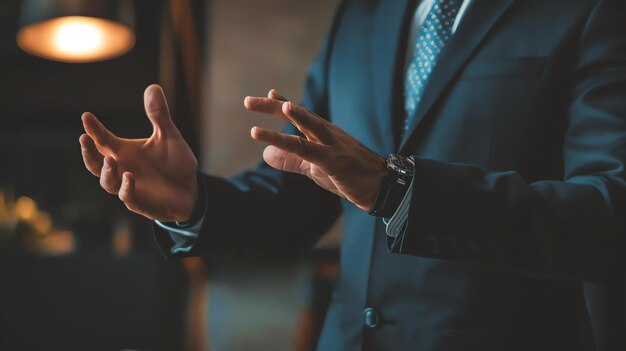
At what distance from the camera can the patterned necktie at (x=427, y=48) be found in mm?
1100

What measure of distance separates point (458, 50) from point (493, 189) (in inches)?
12.3

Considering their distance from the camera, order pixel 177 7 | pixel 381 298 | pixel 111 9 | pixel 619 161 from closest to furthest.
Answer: pixel 619 161
pixel 381 298
pixel 111 9
pixel 177 7

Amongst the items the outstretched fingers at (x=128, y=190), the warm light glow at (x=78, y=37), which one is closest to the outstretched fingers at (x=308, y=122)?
the outstretched fingers at (x=128, y=190)

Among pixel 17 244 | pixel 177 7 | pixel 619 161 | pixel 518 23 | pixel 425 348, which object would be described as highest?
pixel 177 7

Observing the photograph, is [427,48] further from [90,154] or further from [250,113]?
[250,113]

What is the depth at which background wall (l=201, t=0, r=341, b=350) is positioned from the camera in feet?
11.7

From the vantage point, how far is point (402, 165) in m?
0.83

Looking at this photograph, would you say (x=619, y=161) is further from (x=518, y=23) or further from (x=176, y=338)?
(x=176, y=338)

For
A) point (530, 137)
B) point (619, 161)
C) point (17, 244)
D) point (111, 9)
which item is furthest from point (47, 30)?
point (619, 161)

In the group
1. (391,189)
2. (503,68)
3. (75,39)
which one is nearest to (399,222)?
(391,189)

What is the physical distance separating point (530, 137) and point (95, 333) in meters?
2.77

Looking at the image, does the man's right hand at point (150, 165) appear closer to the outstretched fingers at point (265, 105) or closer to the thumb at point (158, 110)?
the thumb at point (158, 110)

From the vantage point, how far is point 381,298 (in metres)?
1.04

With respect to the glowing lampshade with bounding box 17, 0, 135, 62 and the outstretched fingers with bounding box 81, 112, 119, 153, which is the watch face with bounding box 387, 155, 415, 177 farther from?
the glowing lampshade with bounding box 17, 0, 135, 62
